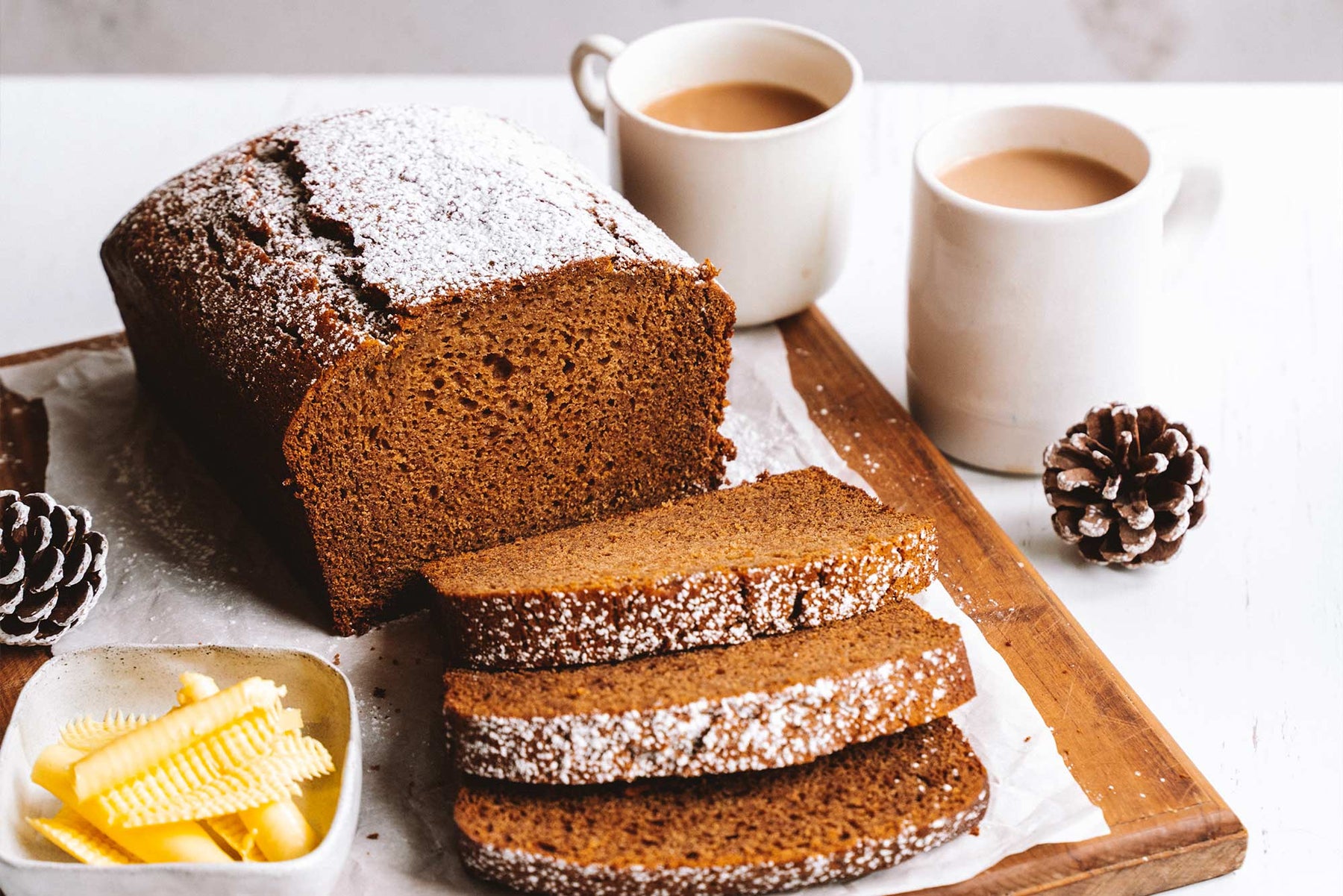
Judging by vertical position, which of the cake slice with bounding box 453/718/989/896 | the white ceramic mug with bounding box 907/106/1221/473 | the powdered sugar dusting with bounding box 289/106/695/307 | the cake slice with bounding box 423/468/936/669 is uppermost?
the powdered sugar dusting with bounding box 289/106/695/307

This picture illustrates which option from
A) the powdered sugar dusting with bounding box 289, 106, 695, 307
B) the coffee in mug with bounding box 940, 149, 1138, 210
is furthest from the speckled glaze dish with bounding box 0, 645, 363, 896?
the coffee in mug with bounding box 940, 149, 1138, 210

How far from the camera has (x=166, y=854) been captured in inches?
74.9

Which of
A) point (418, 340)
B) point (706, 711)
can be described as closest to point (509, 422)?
point (418, 340)

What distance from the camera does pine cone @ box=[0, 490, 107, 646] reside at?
7.91 ft

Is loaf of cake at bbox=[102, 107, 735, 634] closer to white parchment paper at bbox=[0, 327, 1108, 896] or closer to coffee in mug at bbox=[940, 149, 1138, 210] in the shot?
white parchment paper at bbox=[0, 327, 1108, 896]

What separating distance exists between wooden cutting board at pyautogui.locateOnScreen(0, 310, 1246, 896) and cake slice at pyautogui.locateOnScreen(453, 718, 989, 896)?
120 mm

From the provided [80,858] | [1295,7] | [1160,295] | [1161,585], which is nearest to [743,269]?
[1160,295]

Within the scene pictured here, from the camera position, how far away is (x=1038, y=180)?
2.77 meters

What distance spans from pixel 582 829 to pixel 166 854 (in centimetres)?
58

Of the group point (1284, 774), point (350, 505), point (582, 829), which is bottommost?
point (1284, 774)

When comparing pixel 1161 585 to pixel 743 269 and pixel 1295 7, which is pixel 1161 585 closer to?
pixel 743 269

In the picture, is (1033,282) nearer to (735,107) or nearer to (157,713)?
(735,107)

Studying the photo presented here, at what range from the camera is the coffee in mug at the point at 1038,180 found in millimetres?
2707

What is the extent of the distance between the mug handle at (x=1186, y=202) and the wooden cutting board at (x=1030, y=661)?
2.07ft
